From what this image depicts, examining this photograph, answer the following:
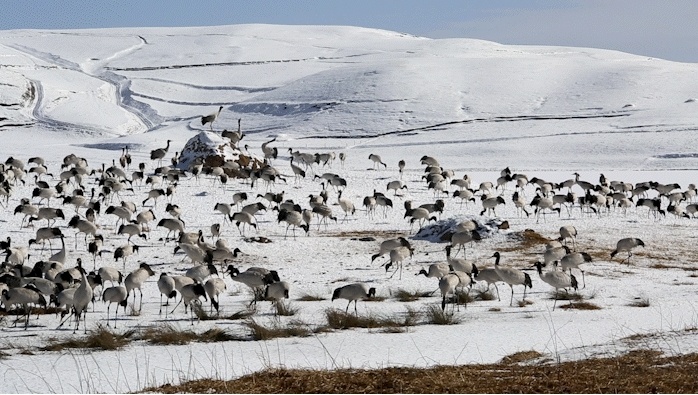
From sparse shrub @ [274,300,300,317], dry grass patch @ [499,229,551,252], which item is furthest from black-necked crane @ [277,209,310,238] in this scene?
sparse shrub @ [274,300,300,317]

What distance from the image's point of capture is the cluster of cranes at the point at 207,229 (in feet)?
52.1

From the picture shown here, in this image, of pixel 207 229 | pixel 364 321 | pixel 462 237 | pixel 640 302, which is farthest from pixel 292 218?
pixel 640 302

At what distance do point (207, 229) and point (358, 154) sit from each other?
3615cm

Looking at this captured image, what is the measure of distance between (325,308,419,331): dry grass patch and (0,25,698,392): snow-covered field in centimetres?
42

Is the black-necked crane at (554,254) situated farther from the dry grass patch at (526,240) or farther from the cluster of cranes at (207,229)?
the dry grass patch at (526,240)

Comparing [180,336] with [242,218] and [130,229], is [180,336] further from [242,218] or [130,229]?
[242,218]

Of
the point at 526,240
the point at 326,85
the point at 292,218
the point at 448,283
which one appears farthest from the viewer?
the point at 326,85

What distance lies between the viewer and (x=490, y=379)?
30.9 feet

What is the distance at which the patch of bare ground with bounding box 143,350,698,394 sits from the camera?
872cm

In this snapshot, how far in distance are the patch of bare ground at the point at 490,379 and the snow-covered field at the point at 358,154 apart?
91 centimetres

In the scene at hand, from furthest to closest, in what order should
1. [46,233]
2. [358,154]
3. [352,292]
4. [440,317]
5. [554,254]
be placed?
[358,154], [46,233], [554,254], [352,292], [440,317]

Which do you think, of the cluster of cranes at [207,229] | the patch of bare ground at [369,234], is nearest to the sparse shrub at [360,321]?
the cluster of cranes at [207,229]

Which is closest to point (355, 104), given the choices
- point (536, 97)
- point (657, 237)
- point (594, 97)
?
point (536, 97)

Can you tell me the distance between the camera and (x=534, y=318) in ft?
48.8
